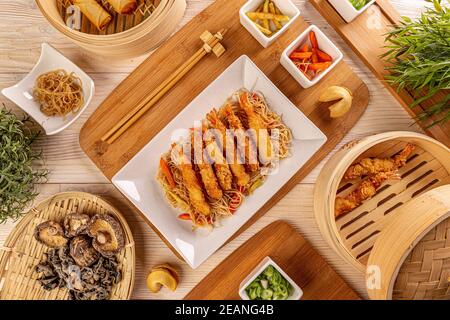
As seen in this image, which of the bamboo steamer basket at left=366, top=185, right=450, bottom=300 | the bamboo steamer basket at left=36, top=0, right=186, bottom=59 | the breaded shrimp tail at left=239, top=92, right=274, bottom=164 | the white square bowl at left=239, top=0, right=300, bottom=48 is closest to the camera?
the bamboo steamer basket at left=366, top=185, right=450, bottom=300

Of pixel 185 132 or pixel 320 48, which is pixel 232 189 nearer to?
pixel 185 132

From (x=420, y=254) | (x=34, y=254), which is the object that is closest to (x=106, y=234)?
(x=34, y=254)

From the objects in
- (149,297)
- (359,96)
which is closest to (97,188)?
(149,297)

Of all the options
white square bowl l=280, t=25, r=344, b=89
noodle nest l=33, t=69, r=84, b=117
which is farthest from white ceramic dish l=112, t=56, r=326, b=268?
noodle nest l=33, t=69, r=84, b=117

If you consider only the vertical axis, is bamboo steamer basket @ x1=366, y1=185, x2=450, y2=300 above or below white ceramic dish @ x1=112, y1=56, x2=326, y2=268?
below

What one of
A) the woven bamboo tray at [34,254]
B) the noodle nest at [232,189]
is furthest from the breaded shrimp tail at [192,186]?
the woven bamboo tray at [34,254]

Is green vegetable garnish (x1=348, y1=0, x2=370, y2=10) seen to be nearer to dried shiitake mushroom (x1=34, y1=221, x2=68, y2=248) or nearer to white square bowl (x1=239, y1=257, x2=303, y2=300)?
white square bowl (x1=239, y1=257, x2=303, y2=300)

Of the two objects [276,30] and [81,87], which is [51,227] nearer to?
[81,87]
